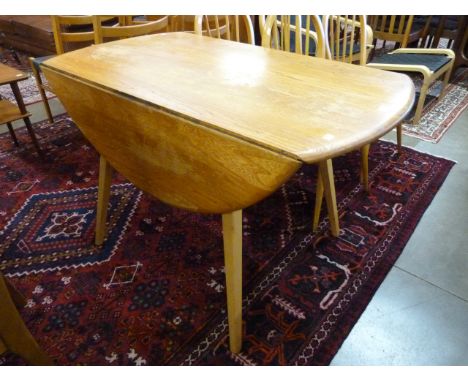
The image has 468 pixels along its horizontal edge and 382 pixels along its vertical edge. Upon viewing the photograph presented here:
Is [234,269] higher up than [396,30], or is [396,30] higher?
[396,30]

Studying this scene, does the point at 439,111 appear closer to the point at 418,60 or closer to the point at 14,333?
the point at 418,60

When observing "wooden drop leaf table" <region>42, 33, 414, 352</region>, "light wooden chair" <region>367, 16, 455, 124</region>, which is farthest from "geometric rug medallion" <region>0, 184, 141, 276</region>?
"light wooden chair" <region>367, 16, 455, 124</region>

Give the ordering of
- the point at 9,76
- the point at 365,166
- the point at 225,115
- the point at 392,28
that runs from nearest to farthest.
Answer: the point at 225,115, the point at 365,166, the point at 9,76, the point at 392,28

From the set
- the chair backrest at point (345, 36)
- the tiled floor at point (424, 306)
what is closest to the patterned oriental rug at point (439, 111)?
the chair backrest at point (345, 36)

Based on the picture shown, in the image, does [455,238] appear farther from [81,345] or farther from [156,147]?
[81,345]

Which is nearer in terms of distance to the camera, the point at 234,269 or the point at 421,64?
the point at 234,269

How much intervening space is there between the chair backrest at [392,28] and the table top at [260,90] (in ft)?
7.49

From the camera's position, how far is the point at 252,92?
33.1 inches

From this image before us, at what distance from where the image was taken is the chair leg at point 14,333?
0.72 metres

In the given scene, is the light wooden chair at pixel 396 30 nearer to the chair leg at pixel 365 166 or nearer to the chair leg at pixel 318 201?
the chair leg at pixel 365 166

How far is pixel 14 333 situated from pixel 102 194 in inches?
23.4

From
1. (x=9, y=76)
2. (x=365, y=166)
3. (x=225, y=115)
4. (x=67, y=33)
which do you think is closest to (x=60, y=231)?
(x=9, y=76)

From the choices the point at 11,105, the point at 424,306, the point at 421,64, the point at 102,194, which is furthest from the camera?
the point at 421,64

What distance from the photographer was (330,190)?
1.28m
